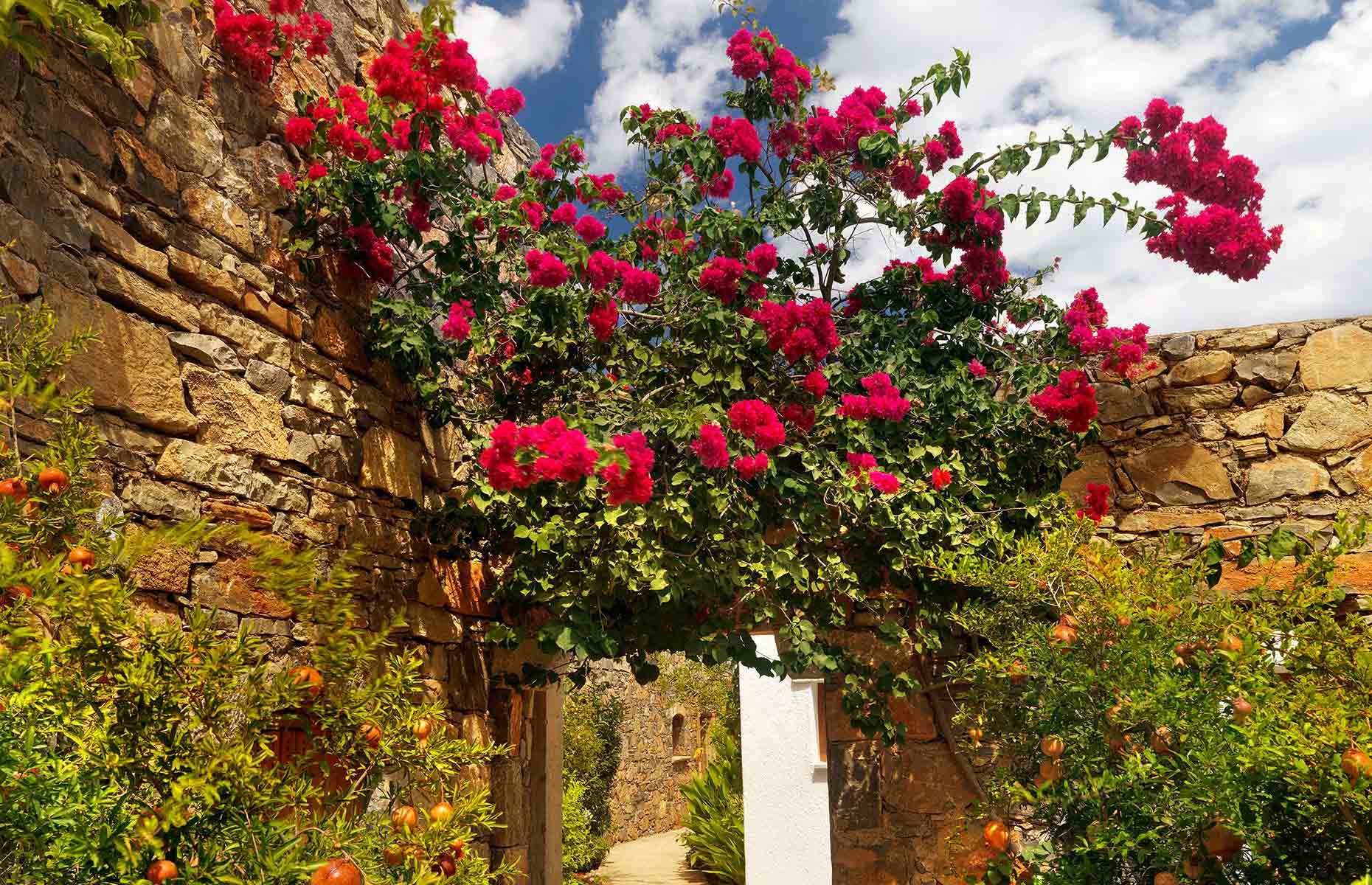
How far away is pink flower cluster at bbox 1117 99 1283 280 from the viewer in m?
3.69

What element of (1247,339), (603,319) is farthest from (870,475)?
(1247,339)

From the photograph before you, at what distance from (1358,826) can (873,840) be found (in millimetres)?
2744

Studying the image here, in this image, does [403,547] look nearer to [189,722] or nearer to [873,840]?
[189,722]

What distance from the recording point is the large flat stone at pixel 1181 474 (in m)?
4.04

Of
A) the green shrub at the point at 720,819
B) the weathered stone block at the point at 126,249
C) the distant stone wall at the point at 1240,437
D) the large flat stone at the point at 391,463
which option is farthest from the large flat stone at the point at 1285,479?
the green shrub at the point at 720,819

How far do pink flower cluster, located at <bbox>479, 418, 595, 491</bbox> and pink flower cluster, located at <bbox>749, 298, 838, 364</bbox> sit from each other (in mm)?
856

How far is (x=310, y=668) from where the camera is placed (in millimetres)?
1652

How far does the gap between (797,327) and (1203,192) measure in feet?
5.94

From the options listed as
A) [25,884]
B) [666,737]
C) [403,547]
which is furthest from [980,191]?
[666,737]

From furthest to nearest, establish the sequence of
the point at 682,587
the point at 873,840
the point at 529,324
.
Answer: the point at 873,840
the point at 529,324
the point at 682,587

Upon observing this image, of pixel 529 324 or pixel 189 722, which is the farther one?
pixel 529 324

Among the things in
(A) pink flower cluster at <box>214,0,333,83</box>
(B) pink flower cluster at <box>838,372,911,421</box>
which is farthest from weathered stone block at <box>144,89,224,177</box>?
(B) pink flower cluster at <box>838,372,911,421</box>

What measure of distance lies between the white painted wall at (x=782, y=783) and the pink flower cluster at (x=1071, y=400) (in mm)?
4939

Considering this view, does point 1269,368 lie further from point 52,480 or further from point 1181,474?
point 52,480
